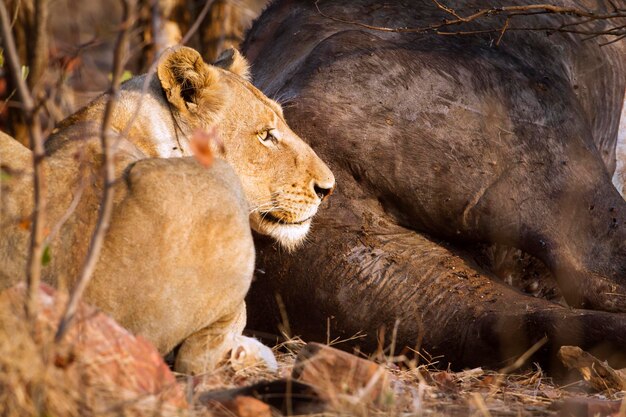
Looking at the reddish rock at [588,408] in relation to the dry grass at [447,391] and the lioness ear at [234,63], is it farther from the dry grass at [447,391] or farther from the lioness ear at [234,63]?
the lioness ear at [234,63]

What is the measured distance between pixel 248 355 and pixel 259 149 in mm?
924

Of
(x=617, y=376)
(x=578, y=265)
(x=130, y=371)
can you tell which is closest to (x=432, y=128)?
(x=578, y=265)

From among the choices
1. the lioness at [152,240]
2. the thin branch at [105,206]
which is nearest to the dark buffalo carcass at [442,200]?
the lioness at [152,240]

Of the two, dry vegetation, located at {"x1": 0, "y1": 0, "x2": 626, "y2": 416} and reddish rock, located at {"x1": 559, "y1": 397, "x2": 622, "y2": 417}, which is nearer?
dry vegetation, located at {"x1": 0, "y1": 0, "x2": 626, "y2": 416}

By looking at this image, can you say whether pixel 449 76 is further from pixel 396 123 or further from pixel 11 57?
pixel 11 57

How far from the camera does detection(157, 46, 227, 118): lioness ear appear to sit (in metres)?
3.94

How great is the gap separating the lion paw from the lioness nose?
771 millimetres

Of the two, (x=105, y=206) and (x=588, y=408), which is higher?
(x=105, y=206)

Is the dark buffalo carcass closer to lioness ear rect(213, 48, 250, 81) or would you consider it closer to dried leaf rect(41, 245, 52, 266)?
lioness ear rect(213, 48, 250, 81)

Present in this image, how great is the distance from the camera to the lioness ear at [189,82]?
12.9 feet

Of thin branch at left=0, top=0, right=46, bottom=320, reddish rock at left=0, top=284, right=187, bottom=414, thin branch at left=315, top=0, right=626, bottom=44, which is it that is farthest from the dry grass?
thin branch at left=315, top=0, right=626, bottom=44

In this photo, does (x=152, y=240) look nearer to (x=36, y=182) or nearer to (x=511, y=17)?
(x=36, y=182)

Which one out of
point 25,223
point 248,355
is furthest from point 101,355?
point 248,355

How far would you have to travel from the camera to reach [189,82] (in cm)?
405
